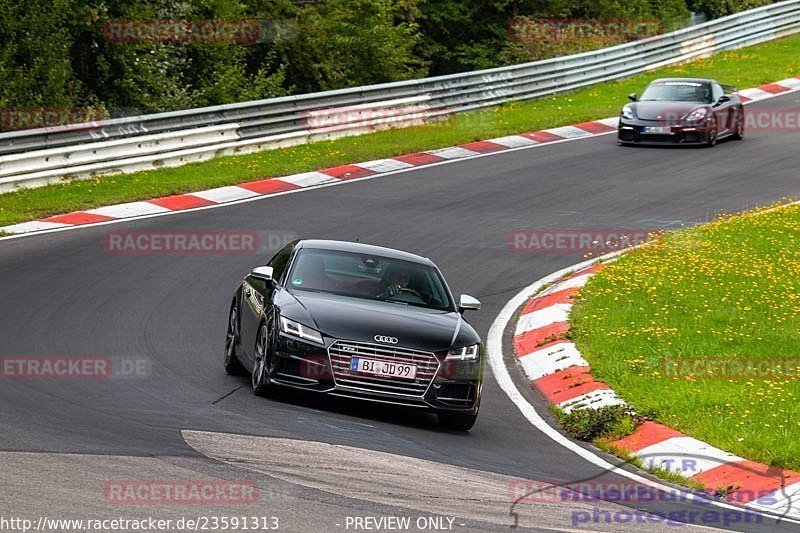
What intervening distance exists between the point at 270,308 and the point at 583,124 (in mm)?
20302

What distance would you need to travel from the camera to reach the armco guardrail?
22.1m

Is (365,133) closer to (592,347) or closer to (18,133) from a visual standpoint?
(18,133)

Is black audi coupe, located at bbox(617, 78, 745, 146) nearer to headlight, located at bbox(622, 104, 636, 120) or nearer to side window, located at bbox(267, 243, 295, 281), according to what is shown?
headlight, located at bbox(622, 104, 636, 120)

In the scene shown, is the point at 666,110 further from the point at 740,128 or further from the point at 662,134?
the point at 740,128

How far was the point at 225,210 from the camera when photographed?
2041cm

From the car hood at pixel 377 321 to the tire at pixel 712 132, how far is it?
1742cm

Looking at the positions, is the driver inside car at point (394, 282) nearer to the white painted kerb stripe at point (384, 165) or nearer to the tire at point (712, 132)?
the white painted kerb stripe at point (384, 165)

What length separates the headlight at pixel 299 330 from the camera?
10.3 meters

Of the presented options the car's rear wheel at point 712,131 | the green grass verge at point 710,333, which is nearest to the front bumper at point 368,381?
the green grass verge at point 710,333

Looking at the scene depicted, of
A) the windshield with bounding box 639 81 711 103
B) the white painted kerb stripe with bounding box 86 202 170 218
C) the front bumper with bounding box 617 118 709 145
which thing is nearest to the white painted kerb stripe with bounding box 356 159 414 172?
the front bumper with bounding box 617 118 709 145

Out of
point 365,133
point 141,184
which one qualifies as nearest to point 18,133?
point 141,184

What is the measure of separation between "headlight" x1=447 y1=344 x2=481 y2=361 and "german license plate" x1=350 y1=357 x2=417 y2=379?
341 mm

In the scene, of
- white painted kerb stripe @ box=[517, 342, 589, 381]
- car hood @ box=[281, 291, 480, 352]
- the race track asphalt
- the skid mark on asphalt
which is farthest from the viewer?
white painted kerb stripe @ box=[517, 342, 589, 381]

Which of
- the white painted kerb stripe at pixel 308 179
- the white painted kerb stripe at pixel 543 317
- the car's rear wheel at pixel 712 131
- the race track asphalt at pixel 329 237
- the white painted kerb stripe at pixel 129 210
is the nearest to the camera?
the race track asphalt at pixel 329 237
